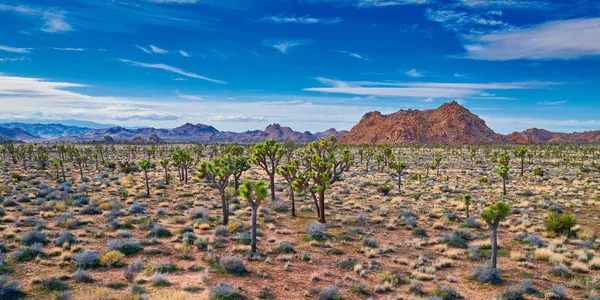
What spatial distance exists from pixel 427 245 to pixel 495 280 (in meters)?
5.19

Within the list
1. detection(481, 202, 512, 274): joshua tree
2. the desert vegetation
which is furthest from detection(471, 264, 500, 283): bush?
detection(481, 202, 512, 274): joshua tree

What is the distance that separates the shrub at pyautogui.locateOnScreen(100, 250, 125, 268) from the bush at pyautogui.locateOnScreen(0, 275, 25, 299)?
3.10m

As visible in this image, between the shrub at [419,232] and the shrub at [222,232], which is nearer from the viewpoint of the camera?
the shrub at [222,232]

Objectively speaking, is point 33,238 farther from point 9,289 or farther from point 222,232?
point 222,232

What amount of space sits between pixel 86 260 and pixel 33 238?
5152mm

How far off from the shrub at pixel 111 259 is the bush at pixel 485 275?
49.0ft

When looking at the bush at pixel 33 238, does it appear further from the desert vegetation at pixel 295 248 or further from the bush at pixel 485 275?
the bush at pixel 485 275

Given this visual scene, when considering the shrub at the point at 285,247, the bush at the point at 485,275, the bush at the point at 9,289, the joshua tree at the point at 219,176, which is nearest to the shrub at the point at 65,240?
the bush at the point at 9,289

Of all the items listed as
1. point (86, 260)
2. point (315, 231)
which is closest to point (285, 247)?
point (315, 231)

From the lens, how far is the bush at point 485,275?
1379cm

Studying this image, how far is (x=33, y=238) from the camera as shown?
17.3 m

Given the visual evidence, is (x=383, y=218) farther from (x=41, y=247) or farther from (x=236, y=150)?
(x=236, y=150)

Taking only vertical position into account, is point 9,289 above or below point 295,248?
above

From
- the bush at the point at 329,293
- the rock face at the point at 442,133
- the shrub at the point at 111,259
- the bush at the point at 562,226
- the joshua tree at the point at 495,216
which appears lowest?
the bush at the point at 329,293
